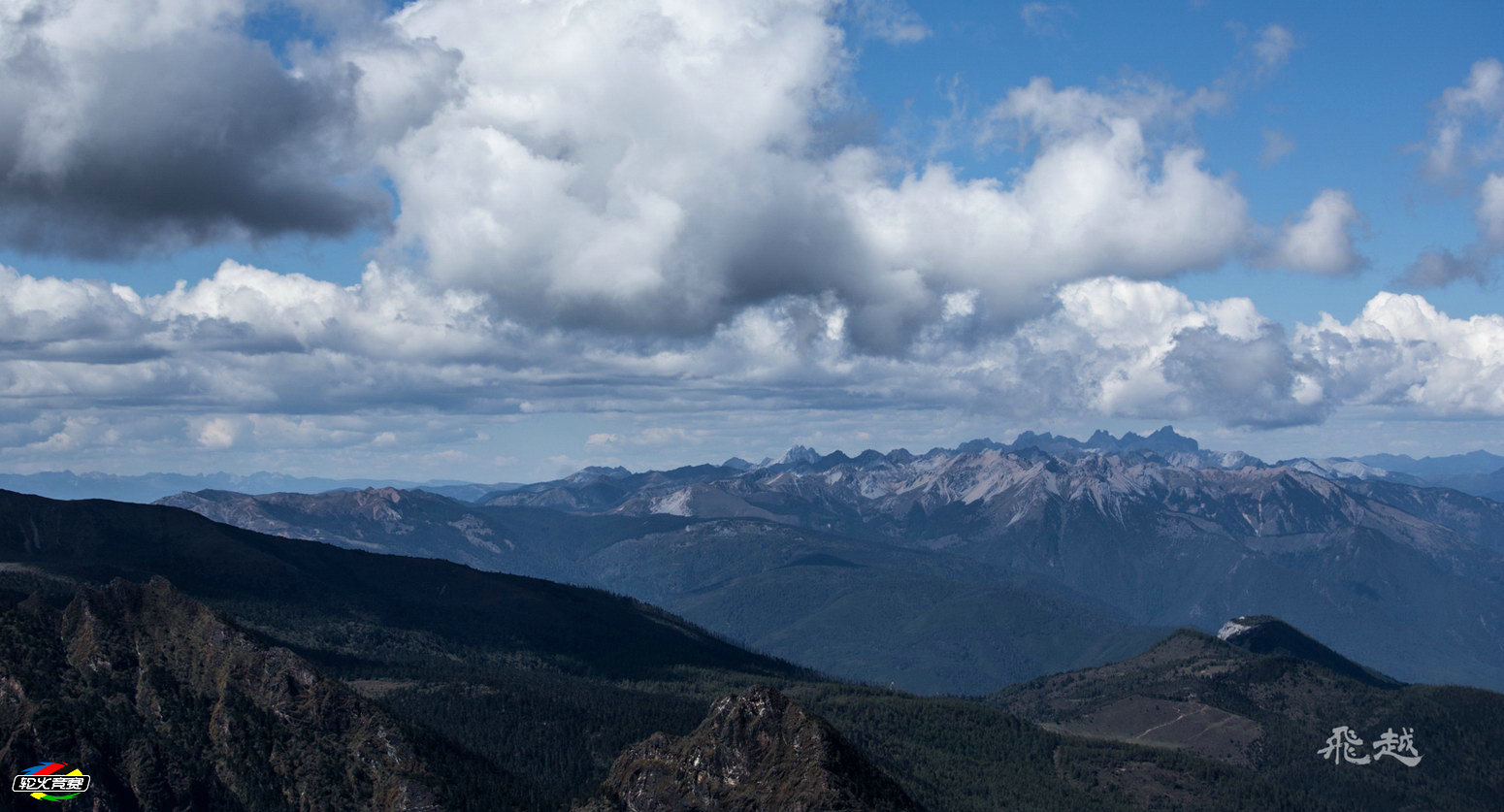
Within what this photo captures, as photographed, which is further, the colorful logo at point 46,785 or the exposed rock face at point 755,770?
the colorful logo at point 46,785

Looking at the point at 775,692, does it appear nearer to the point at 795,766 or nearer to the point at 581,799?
the point at 795,766

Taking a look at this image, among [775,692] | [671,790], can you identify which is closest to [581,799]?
[671,790]

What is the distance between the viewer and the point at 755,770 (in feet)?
552

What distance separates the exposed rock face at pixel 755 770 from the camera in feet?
524

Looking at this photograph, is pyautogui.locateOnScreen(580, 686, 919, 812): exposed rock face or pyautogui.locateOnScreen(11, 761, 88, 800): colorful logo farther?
pyautogui.locateOnScreen(11, 761, 88, 800): colorful logo

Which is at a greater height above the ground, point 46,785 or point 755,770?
point 755,770

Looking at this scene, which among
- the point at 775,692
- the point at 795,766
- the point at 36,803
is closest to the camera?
the point at 795,766

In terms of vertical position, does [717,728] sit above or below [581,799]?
above

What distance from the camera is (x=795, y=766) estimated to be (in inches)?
6491

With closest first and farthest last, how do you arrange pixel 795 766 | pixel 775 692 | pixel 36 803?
pixel 795 766, pixel 775 692, pixel 36 803

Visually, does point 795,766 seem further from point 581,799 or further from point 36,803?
point 36,803

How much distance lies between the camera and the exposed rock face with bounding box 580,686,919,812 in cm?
15975

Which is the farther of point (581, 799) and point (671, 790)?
point (581, 799)

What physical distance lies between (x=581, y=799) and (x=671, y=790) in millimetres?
27525
